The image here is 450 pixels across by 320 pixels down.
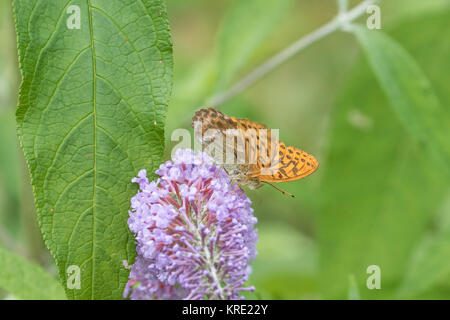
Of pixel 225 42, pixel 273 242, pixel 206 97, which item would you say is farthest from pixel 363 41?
pixel 273 242

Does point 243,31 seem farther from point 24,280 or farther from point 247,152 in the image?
point 24,280

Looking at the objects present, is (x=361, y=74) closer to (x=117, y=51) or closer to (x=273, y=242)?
(x=273, y=242)

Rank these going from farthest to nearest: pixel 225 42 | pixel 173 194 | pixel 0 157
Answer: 1. pixel 0 157
2. pixel 225 42
3. pixel 173 194

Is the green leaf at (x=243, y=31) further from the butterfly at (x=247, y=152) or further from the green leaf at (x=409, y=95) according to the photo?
the butterfly at (x=247, y=152)

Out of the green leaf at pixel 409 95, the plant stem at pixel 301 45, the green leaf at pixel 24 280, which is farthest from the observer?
the plant stem at pixel 301 45

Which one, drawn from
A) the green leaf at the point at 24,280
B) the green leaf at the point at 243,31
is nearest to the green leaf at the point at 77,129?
the green leaf at the point at 24,280

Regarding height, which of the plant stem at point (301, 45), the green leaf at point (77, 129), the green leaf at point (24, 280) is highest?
the plant stem at point (301, 45)
